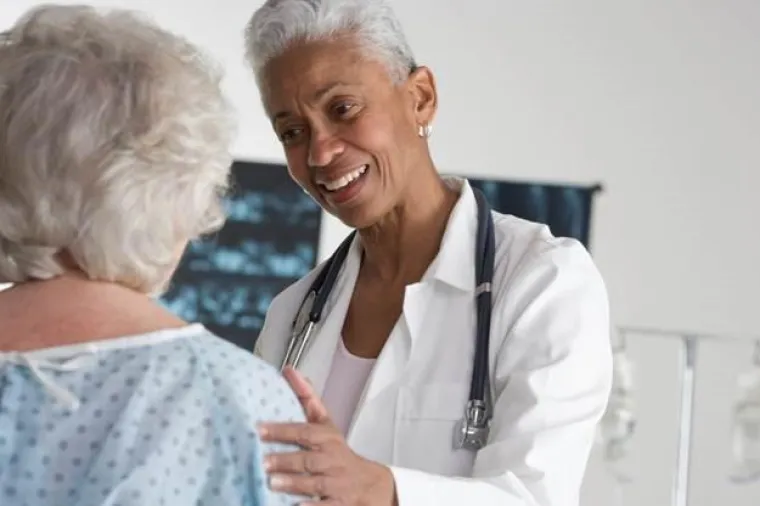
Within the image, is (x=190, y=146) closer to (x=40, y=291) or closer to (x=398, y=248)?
(x=40, y=291)

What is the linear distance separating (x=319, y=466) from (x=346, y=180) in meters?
0.66

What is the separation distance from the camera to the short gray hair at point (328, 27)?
67.2 inches

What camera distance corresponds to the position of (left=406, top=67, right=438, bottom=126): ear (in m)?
1.78

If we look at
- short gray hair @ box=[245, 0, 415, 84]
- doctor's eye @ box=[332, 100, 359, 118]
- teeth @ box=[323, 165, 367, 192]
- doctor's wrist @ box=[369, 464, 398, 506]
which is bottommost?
doctor's wrist @ box=[369, 464, 398, 506]

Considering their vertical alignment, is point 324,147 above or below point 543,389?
above

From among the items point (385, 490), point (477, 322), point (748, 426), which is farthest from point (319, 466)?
point (748, 426)

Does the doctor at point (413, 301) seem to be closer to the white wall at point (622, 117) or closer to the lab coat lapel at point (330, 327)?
the lab coat lapel at point (330, 327)

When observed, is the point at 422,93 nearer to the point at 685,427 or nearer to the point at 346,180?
the point at 346,180

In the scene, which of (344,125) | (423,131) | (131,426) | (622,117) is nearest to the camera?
(131,426)

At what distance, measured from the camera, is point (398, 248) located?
72.1 inches

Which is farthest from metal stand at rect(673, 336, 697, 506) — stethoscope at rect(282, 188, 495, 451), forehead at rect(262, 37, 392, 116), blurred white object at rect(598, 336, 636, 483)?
forehead at rect(262, 37, 392, 116)

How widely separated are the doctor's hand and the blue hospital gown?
3 cm

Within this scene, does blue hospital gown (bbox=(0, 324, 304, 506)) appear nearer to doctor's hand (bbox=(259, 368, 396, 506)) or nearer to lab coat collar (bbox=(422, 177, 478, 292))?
doctor's hand (bbox=(259, 368, 396, 506))

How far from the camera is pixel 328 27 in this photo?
1707mm
